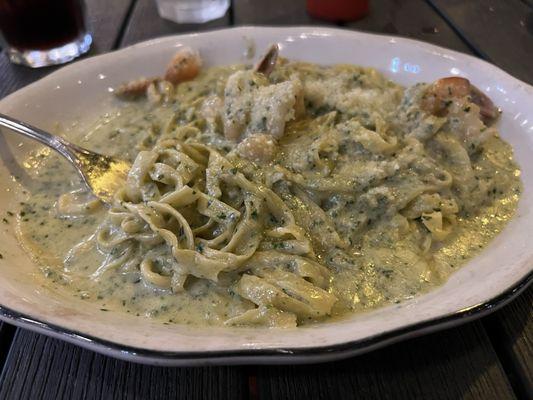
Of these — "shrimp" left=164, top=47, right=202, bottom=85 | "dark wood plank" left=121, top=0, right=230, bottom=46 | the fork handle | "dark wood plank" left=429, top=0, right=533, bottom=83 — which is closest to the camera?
the fork handle

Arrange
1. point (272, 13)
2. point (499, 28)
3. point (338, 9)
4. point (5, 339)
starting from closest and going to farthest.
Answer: point (5, 339) < point (499, 28) < point (338, 9) < point (272, 13)

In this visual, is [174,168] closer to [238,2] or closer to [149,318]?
[149,318]

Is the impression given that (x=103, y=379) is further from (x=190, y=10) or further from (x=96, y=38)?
(x=190, y=10)

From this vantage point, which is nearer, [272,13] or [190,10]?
[190,10]

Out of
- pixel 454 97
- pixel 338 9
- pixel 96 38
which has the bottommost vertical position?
pixel 96 38

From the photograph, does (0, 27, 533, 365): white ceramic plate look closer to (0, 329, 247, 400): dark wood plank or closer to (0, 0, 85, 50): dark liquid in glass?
(0, 329, 247, 400): dark wood plank

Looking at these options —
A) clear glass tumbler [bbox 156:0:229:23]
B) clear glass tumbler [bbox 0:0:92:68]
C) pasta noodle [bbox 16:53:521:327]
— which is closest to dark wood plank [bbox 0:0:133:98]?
clear glass tumbler [bbox 0:0:92:68]

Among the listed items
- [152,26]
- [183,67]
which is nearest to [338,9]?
[152,26]
